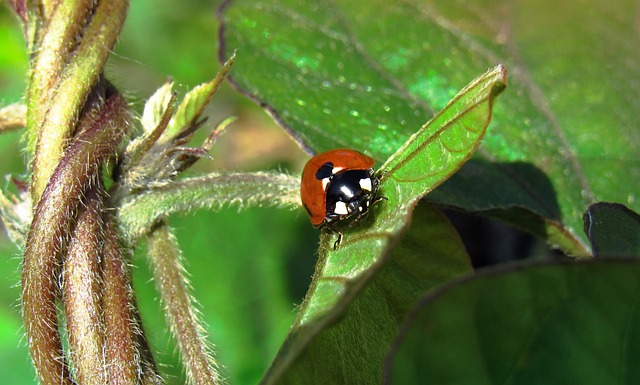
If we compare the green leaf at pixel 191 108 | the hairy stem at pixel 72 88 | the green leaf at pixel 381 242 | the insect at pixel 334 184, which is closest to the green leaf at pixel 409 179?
the green leaf at pixel 381 242

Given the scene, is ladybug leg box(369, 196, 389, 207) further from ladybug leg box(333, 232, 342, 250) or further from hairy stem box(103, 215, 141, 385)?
hairy stem box(103, 215, 141, 385)

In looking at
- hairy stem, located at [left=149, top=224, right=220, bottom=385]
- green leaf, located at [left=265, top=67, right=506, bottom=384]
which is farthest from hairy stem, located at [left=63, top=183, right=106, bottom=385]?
green leaf, located at [left=265, top=67, right=506, bottom=384]

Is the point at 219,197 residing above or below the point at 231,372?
above

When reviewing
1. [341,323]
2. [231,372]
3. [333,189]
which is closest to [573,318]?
[341,323]

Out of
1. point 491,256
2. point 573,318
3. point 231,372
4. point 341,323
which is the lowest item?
point 231,372

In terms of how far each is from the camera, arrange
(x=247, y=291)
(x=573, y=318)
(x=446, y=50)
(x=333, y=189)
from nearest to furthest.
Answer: (x=573, y=318), (x=333, y=189), (x=446, y=50), (x=247, y=291)

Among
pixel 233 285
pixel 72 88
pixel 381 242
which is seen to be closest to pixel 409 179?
pixel 381 242

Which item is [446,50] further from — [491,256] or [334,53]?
[491,256]
